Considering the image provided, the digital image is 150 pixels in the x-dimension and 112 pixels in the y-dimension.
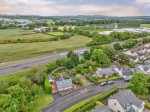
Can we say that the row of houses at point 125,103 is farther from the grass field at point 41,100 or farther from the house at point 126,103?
the grass field at point 41,100

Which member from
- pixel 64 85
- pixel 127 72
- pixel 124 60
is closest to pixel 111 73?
pixel 127 72

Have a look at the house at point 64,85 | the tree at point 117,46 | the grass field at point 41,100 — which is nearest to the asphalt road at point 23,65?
the grass field at point 41,100

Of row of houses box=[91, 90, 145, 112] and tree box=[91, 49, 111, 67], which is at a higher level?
tree box=[91, 49, 111, 67]

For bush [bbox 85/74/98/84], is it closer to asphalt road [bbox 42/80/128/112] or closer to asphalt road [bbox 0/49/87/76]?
asphalt road [bbox 42/80/128/112]

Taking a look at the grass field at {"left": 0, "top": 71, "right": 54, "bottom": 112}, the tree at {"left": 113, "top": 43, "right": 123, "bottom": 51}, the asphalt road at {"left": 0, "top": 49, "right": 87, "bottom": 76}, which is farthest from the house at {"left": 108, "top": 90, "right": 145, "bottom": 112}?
the tree at {"left": 113, "top": 43, "right": 123, "bottom": 51}

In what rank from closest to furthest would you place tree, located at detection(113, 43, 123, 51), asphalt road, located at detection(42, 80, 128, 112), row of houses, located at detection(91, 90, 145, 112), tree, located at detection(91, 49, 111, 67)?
row of houses, located at detection(91, 90, 145, 112)
asphalt road, located at detection(42, 80, 128, 112)
tree, located at detection(91, 49, 111, 67)
tree, located at detection(113, 43, 123, 51)
